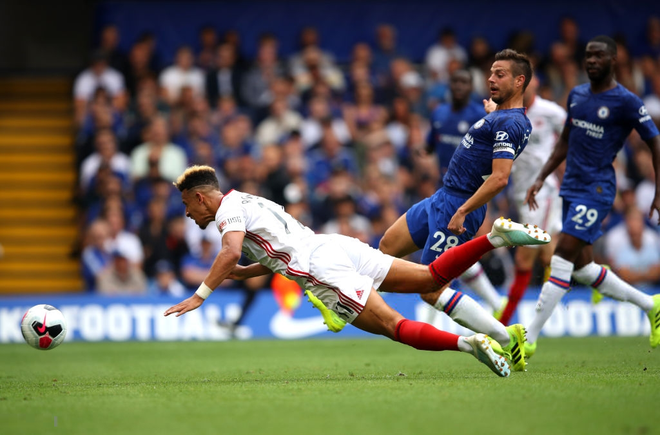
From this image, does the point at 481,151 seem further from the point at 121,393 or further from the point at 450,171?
the point at 121,393

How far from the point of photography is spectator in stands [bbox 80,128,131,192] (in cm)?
1598

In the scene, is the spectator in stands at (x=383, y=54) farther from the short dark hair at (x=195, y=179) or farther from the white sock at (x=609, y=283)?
the short dark hair at (x=195, y=179)

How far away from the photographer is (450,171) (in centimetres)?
822

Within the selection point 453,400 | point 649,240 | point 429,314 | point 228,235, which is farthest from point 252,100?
point 453,400

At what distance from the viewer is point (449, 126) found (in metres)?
10.2

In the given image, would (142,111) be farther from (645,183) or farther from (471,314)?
(471,314)

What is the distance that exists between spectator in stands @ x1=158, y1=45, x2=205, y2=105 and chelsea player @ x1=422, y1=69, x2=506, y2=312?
790 centimetres

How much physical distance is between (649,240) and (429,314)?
402 cm

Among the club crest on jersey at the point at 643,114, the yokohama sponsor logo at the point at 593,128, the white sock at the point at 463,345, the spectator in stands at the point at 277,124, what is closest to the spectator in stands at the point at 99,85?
the spectator in stands at the point at 277,124

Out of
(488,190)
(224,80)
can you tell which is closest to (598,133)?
(488,190)

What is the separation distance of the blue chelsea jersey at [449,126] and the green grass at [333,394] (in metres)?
2.37

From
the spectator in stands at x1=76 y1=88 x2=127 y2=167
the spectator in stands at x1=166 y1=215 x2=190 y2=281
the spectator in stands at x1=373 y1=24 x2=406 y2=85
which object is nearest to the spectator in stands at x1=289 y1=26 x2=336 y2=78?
the spectator in stands at x1=373 y1=24 x2=406 y2=85

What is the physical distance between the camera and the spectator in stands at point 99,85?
1697cm

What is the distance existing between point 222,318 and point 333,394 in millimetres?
7989
